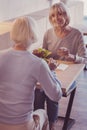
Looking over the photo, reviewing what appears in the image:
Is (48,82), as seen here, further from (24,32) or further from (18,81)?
(24,32)

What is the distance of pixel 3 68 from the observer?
155cm

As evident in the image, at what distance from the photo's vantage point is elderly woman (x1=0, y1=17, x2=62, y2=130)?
1541mm

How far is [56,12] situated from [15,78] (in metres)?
1.05

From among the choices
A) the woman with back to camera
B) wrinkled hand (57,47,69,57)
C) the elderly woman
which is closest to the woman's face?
the woman with back to camera

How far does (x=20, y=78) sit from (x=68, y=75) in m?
0.59

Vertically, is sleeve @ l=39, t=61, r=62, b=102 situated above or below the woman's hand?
above

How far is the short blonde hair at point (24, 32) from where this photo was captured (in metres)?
1.56

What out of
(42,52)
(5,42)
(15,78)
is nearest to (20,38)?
(15,78)

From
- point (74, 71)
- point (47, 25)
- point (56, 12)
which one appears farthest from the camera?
point (47, 25)

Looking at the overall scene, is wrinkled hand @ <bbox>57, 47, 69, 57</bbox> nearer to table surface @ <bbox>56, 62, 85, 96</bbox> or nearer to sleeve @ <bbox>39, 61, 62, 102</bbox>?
table surface @ <bbox>56, 62, 85, 96</bbox>

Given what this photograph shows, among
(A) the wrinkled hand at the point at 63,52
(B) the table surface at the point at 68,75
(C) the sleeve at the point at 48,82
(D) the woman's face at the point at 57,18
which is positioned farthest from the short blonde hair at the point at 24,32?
(D) the woman's face at the point at 57,18

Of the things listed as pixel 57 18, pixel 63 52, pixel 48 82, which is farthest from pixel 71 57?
pixel 48 82

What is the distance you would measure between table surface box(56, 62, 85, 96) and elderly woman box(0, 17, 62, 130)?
0.28m

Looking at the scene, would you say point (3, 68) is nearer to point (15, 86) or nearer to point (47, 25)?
point (15, 86)
